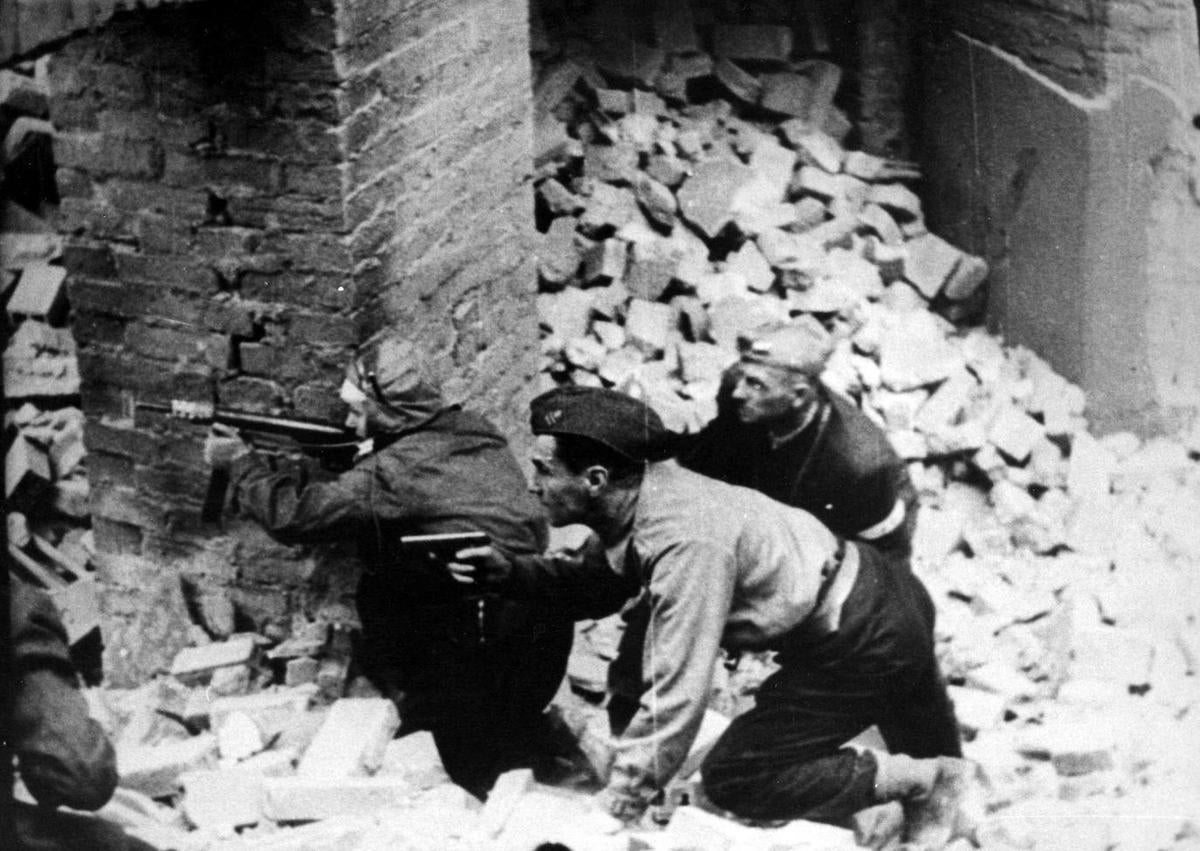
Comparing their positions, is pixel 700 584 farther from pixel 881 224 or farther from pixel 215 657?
pixel 215 657

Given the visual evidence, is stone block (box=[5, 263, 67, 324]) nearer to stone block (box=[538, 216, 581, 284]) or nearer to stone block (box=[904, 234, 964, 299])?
stone block (box=[538, 216, 581, 284])

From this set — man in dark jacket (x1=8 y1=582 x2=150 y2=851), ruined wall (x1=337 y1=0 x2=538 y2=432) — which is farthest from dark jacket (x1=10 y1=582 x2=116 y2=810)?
ruined wall (x1=337 y1=0 x2=538 y2=432)

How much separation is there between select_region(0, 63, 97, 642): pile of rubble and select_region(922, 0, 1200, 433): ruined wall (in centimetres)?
258

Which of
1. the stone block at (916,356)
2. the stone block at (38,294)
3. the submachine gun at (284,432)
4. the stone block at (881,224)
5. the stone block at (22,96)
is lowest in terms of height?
the submachine gun at (284,432)

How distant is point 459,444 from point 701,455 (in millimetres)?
682

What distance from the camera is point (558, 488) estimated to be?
4.98 meters

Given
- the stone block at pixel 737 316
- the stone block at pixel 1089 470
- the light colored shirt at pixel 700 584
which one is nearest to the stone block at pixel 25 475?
the light colored shirt at pixel 700 584

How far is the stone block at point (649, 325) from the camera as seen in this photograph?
204 inches

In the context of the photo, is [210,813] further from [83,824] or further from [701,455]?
[701,455]

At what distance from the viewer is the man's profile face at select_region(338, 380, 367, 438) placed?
4.95m

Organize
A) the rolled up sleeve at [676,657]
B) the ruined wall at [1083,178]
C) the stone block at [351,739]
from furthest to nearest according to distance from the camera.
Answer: the stone block at [351,739]
the ruined wall at [1083,178]
the rolled up sleeve at [676,657]

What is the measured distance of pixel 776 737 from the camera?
5.14m

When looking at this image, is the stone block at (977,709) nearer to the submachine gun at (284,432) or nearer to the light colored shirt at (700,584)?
the light colored shirt at (700,584)

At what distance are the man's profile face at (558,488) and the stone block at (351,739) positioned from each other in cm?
77
